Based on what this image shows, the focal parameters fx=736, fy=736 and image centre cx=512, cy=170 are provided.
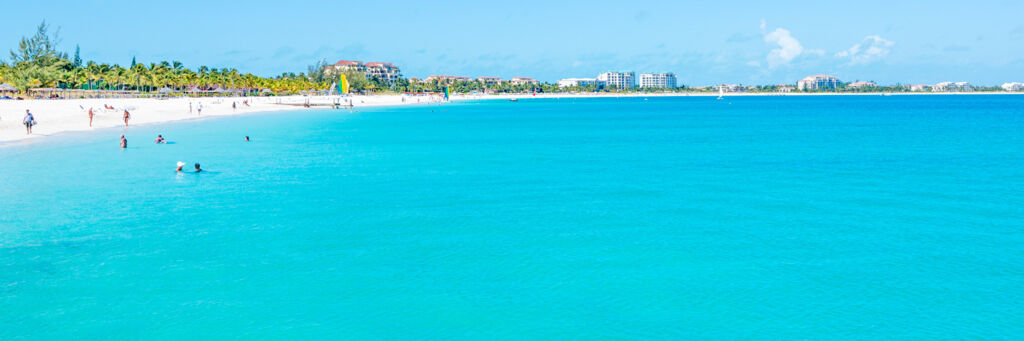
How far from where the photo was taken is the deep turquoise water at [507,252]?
13281 mm

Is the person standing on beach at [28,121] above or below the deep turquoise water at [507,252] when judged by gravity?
above

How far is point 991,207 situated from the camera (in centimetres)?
2480

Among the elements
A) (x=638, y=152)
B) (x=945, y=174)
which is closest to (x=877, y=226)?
(x=945, y=174)

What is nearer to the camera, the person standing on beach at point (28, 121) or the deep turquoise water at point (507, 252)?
the deep turquoise water at point (507, 252)

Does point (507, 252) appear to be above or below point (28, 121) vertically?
below

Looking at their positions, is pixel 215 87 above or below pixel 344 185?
above

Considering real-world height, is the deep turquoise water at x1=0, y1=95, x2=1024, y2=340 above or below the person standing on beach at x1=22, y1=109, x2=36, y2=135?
below

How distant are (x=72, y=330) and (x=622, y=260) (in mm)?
11281

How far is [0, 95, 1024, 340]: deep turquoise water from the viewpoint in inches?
523

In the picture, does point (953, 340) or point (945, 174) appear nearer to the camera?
point (953, 340)

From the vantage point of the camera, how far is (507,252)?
1820 cm

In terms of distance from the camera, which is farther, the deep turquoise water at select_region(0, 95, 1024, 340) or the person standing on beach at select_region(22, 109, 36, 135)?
the person standing on beach at select_region(22, 109, 36, 135)

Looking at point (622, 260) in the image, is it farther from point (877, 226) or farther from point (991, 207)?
point (991, 207)

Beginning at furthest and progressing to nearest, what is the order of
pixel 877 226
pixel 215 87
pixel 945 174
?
pixel 215 87 < pixel 945 174 < pixel 877 226
